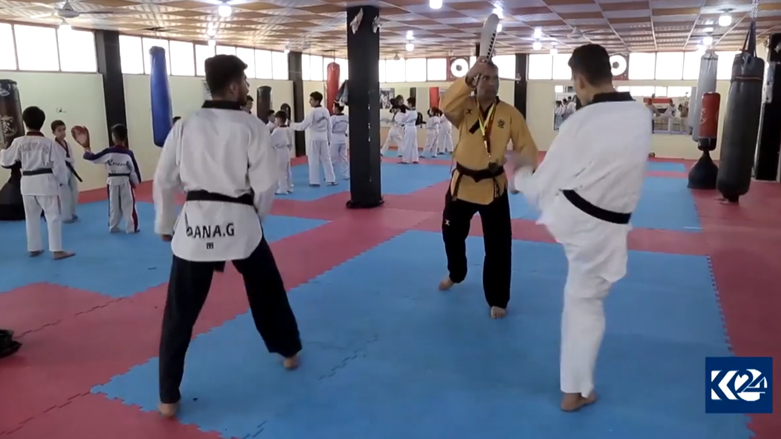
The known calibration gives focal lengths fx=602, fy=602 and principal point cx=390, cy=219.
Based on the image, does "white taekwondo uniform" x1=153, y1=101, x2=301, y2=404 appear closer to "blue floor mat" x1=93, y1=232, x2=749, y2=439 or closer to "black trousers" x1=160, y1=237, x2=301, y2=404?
"black trousers" x1=160, y1=237, x2=301, y2=404

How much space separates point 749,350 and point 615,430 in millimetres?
1248

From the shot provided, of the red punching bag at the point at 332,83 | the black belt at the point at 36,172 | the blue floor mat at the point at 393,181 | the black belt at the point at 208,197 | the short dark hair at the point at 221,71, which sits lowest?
the blue floor mat at the point at 393,181

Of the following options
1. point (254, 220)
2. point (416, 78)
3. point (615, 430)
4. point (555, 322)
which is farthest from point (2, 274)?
point (416, 78)

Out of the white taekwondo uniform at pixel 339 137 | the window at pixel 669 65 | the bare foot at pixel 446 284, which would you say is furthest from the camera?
the window at pixel 669 65

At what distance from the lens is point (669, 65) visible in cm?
1407

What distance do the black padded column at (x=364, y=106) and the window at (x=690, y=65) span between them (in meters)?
9.68

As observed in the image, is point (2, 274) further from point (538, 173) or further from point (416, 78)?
point (416, 78)

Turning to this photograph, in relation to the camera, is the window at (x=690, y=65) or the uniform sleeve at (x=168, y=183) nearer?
the uniform sleeve at (x=168, y=183)

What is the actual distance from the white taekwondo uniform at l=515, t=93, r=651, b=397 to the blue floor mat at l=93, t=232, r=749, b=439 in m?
0.37

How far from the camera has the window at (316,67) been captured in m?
15.2

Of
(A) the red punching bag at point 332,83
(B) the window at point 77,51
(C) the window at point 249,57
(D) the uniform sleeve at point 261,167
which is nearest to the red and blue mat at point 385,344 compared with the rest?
(D) the uniform sleeve at point 261,167

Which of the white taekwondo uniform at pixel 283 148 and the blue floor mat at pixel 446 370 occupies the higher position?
the white taekwondo uniform at pixel 283 148

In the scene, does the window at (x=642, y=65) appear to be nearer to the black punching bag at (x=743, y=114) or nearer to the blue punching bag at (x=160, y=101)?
the black punching bag at (x=743, y=114)

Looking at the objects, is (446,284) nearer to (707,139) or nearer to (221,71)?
(221,71)
